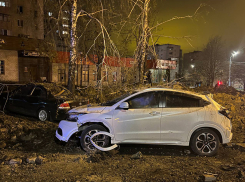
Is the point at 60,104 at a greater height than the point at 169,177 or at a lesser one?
greater

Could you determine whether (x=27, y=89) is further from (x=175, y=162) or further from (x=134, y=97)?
(x=175, y=162)

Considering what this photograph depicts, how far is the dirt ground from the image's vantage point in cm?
376

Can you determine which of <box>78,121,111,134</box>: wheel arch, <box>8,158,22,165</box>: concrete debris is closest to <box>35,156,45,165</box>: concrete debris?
<box>8,158,22,165</box>: concrete debris

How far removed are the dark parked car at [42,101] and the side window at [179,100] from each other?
4.06m

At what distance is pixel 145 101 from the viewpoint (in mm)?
4980

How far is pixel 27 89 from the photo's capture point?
8477 millimetres

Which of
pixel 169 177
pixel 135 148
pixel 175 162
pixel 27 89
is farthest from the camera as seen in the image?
pixel 27 89

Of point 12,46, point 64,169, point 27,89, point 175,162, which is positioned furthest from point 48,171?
point 12,46

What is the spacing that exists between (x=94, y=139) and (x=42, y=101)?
394 centimetres

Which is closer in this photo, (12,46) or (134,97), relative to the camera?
(134,97)

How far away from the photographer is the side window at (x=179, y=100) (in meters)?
4.96

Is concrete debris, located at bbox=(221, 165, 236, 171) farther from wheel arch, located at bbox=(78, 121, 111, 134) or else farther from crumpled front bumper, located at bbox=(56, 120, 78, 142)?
crumpled front bumper, located at bbox=(56, 120, 78, 142)

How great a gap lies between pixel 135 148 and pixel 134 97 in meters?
1.37

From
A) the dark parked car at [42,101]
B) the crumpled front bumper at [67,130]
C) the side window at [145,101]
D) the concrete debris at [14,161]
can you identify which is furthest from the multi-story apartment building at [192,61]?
the concrete debris at [14,161]
